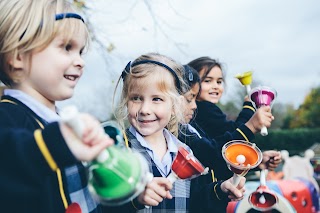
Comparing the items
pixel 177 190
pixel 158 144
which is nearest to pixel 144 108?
pixel 158 144

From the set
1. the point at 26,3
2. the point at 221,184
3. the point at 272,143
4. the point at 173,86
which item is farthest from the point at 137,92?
the point at 272,143

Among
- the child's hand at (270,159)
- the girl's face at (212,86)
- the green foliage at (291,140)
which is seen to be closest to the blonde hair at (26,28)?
the child's hand at (270,159)

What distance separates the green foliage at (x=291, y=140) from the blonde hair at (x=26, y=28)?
2489cm

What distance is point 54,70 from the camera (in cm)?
161

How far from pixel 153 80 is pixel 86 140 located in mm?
1188

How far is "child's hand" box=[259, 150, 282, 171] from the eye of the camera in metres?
2.92

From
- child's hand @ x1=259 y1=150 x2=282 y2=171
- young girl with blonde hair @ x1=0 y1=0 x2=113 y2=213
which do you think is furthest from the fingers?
child's hand @ x1=259 y1=150 x2=282 y2=171

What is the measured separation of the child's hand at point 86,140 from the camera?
123 cm

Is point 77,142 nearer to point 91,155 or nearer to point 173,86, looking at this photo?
point 91,155

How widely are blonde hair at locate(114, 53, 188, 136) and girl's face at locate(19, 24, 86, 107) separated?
700 millimetres

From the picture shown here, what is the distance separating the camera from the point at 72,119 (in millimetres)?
1190

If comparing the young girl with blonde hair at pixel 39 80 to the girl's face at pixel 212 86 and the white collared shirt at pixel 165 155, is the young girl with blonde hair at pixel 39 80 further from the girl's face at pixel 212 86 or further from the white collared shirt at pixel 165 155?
the girl's face at pixel 212 86

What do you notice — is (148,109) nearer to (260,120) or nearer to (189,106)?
(260,120)

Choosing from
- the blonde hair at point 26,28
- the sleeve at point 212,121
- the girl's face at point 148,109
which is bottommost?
the sleeve at point 212,121
